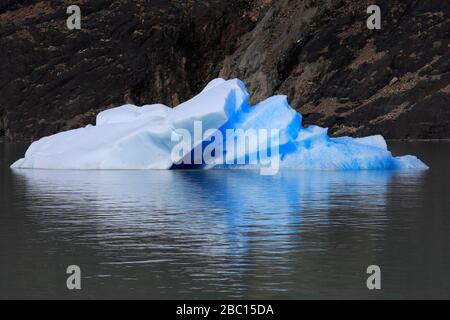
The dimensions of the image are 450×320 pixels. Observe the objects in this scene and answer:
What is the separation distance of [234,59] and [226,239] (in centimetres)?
10238

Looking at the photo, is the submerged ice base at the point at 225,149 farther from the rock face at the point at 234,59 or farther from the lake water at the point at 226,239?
the rock face at the point at 234,59

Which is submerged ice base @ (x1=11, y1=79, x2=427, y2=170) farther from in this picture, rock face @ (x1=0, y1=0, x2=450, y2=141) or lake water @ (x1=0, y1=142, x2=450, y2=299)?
rock face @ (x1=0, y1=0, x2=450, y2=141)

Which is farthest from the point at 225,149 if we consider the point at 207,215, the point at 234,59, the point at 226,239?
Answer: the point at 234,59

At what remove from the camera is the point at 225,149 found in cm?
4834

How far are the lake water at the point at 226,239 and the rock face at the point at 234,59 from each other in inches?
2440

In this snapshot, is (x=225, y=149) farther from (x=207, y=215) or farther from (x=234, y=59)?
(x=234, y=59)

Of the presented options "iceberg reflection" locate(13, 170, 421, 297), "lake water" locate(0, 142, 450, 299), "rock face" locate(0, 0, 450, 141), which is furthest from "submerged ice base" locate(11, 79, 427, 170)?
"rock face" locate(0, 0, 450, 141)

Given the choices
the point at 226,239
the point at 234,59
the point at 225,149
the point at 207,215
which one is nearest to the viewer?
the point at 226,239

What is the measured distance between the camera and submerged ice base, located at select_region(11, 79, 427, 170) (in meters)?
46.4

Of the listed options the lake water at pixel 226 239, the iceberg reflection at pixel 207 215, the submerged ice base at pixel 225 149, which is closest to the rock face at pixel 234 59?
the submerged ice base at pixel 225 149
